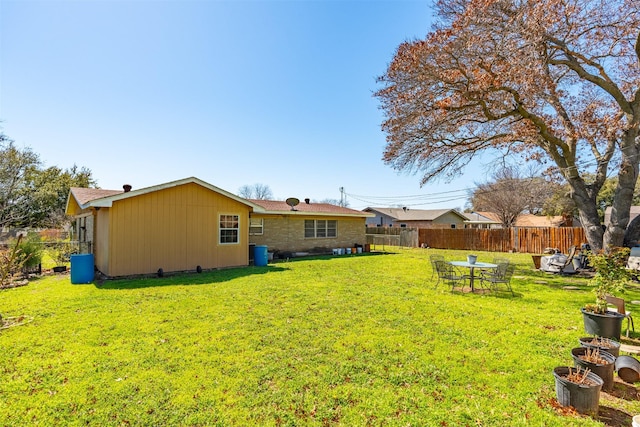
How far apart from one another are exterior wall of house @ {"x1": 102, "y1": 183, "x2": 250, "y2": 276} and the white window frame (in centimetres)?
13

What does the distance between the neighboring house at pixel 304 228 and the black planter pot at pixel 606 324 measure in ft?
38.0

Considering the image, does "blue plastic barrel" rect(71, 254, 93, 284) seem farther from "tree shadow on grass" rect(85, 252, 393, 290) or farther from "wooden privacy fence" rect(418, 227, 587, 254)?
"wooden privacy fence" rect(418, 227, 587, 254)

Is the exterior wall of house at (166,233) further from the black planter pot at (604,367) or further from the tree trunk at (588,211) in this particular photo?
the tree trunk at (588,211)

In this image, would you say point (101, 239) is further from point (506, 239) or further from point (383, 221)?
point (383, 221)

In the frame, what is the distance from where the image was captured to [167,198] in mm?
10539

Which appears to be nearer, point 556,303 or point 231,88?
point 556,303

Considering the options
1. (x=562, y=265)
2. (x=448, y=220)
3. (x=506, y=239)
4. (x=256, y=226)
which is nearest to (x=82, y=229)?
(x=256, y=226)

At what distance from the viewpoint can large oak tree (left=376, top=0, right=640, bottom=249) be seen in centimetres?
915

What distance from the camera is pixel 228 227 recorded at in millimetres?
12141

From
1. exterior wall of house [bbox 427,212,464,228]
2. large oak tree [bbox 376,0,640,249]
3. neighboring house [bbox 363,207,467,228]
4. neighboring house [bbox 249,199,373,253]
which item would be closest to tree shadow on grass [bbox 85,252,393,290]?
neighboring house [bbox 249,199,373,253]

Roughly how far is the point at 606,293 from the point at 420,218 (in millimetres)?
34705

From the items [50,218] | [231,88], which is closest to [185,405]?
[231,88]

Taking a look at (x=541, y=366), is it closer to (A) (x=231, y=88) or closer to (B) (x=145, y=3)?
(B) (x=145, y=3)

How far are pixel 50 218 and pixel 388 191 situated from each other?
3870cm
